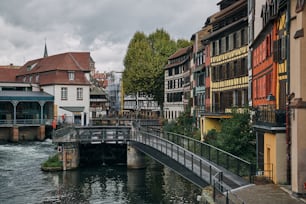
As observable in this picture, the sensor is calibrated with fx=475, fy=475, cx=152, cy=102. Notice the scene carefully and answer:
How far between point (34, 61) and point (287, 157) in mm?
76605

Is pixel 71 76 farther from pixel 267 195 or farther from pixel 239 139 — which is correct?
pixel 267 195

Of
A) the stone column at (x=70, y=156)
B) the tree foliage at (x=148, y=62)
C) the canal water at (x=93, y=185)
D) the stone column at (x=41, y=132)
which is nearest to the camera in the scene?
the canal water at (x=93, y=185)

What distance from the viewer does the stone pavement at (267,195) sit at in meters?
17.3

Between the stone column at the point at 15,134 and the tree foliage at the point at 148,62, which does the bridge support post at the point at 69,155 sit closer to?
the stone column at the point at 15,134

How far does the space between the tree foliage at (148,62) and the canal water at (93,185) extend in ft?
122

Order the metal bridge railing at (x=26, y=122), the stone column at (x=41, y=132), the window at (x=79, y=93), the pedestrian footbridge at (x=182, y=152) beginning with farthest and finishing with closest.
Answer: the window at (x=79, y=93) < the metal bridge railing at (x=26, y=122) < the stone column at (x=41, y=132) < the pedestrian footbridge at (x=182, y=152)

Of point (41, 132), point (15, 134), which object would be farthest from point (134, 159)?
point (41, 132)

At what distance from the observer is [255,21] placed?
110 feet

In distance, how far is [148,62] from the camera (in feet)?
266

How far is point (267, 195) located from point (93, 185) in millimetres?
16435

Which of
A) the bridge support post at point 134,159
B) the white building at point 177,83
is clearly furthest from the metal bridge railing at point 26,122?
the bridge support post at point 134,159

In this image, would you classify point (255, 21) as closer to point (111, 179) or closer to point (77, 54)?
point (111, 179)

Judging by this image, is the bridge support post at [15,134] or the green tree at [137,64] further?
the green tree at [137,64]

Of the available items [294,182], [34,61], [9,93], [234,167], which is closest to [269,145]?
[234,167]
